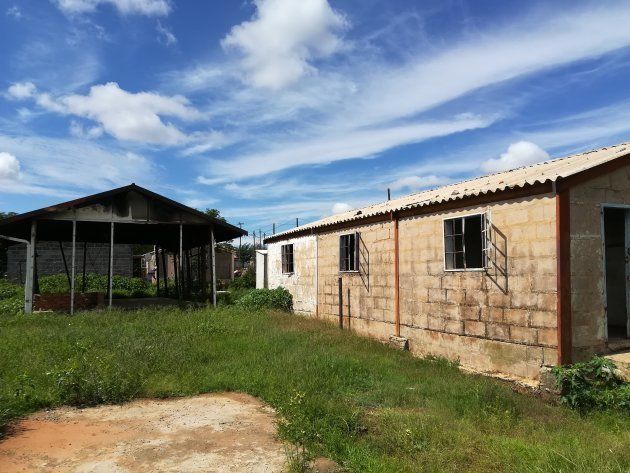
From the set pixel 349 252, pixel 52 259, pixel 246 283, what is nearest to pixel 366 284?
pixel 349 252

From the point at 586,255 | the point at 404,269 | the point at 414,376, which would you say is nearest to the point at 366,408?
the point at 414,376

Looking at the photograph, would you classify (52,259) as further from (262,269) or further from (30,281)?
(30,281)

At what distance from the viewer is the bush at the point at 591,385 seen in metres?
6.63

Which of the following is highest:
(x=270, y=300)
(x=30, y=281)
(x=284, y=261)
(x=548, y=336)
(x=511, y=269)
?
(x=284, y=261)

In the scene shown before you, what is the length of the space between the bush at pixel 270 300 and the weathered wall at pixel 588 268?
34.5ft

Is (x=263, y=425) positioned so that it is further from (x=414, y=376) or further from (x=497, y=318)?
(x=497, y=318)

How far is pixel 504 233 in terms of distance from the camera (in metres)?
8.24

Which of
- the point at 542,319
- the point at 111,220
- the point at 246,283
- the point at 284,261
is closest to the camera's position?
the point at 542,319

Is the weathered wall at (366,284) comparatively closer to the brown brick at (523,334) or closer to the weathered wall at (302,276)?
the weathered wall at (302,276)

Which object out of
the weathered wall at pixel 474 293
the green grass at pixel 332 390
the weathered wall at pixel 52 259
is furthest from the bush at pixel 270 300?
the weathered wall at pixel 52 259

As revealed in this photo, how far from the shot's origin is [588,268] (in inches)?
297

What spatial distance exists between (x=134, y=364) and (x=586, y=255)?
7165 millimetres

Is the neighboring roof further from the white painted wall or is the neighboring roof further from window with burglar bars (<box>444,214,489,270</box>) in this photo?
window with burglar bars (<box>444,214,489,270</box>)

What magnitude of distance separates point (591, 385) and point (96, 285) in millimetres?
26365
